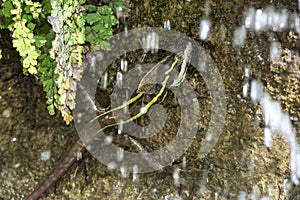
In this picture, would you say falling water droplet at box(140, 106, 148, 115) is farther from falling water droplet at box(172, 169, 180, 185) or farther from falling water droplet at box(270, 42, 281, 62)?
falling water droplet at box(270, 42, 281, 62)

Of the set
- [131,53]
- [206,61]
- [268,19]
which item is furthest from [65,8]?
[268,19]

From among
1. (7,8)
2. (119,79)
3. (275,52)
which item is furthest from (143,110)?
(7,8)

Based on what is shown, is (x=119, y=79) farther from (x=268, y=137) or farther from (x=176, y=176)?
(x=268, y=137)

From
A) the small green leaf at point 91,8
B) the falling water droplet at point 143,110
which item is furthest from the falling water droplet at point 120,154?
the small green leaf at point 91,8

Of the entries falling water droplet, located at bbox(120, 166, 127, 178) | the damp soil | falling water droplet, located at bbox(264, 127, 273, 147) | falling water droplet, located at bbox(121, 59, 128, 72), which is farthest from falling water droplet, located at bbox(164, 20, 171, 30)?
falling water droplet, located at bbox(120, 166, 127, 178)

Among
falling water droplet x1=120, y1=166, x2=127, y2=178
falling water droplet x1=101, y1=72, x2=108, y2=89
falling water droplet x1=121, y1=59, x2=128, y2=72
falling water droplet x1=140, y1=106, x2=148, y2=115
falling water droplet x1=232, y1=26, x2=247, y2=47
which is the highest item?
falling water droplet x1=232, y1=26, x2=247, y2=47

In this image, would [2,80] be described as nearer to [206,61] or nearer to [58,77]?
[58,77]
